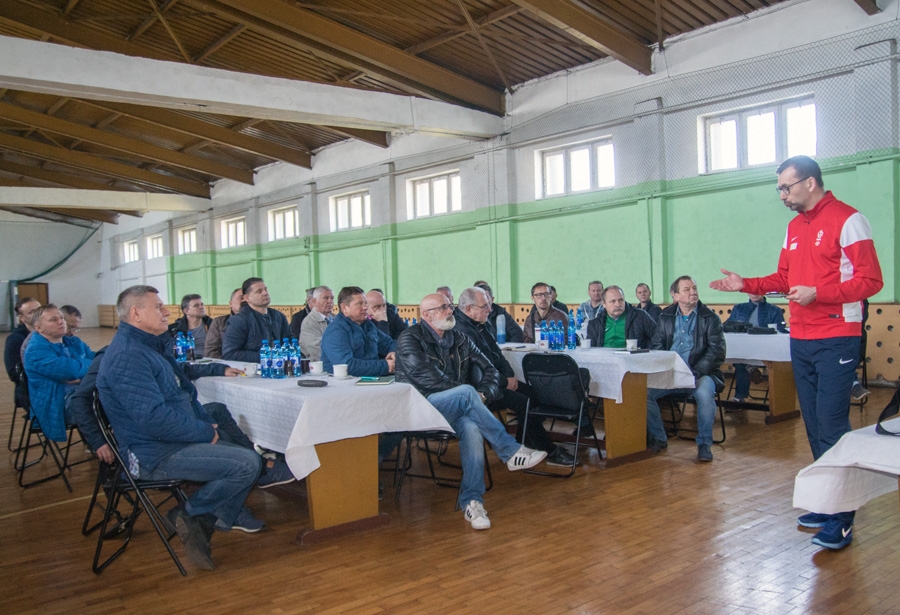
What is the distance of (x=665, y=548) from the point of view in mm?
3252

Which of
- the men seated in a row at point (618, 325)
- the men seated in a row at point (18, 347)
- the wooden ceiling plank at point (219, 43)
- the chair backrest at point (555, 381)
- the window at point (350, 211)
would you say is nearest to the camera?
the chair backrest at point (555, 381)

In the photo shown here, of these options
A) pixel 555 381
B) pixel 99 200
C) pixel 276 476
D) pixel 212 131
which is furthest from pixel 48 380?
pixel 99 200

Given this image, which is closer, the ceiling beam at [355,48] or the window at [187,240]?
the ceiling beam at [355,48]

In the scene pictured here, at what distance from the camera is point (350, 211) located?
15047mm

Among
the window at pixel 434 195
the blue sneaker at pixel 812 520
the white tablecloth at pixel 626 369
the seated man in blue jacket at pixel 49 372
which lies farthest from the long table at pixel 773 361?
the window at pixel 434 195

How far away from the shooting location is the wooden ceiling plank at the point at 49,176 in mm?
18359

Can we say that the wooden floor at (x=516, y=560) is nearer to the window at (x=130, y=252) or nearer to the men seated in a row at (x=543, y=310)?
the men seated in a row at (x=543, y=310)

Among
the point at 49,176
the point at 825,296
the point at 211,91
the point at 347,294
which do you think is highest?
the point at 49,176

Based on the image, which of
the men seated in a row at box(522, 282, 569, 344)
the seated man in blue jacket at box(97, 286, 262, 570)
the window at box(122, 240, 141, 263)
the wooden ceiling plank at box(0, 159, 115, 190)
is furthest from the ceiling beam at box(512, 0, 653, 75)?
the window at box(122, 240, 141, 263)

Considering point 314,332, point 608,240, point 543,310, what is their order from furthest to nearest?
point 608,240, point 543,310, point 314,332

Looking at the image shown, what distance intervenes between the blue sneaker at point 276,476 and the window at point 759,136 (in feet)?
24.3

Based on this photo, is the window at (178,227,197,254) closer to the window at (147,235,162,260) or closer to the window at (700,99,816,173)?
the window at (147,235,162,260)

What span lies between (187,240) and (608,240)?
15340 mm

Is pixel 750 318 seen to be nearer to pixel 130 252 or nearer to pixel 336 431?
pixel 336 431
